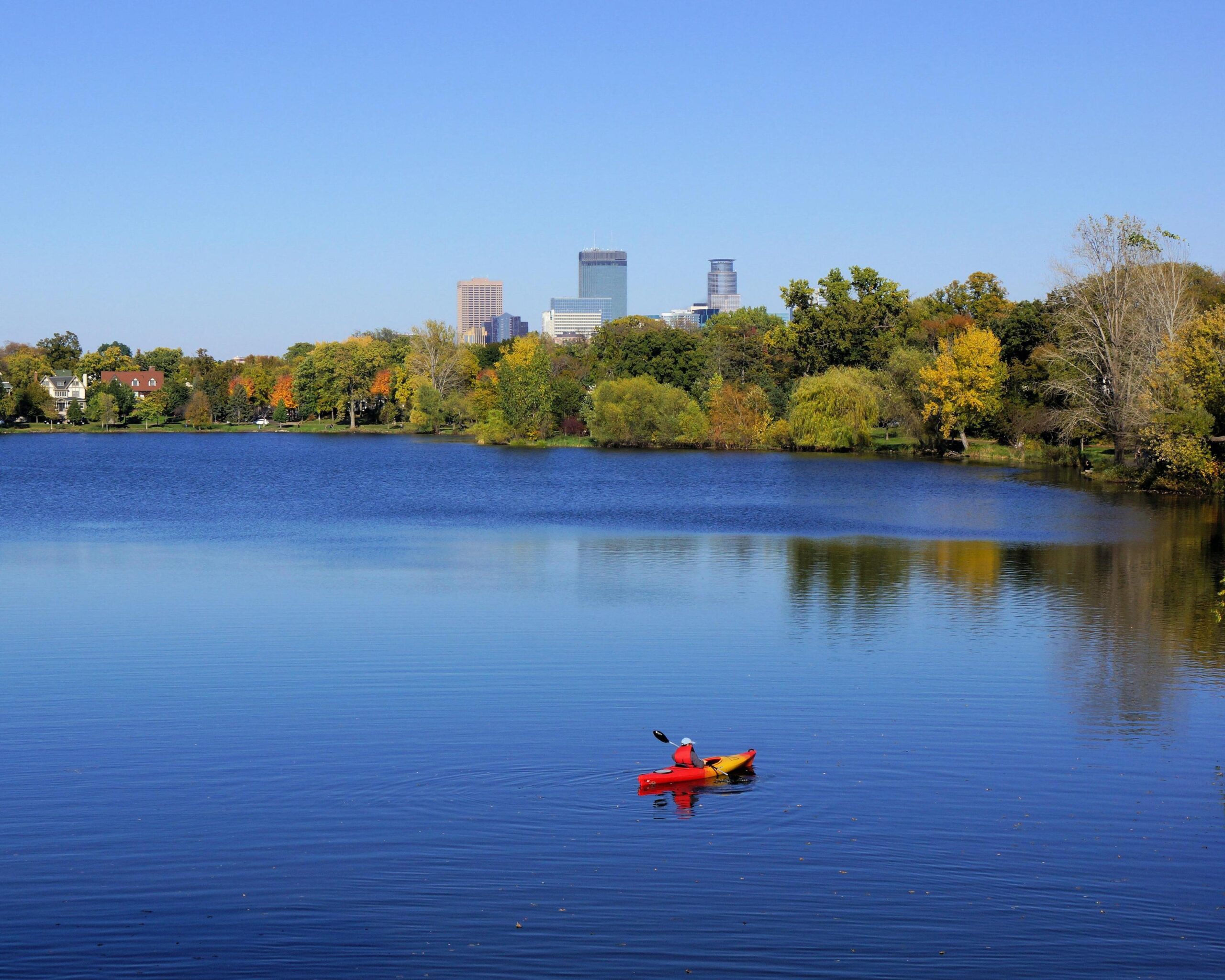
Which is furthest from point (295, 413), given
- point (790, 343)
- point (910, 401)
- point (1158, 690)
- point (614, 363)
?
point (1158, 690)

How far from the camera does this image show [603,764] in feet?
44.1

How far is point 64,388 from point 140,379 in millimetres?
9766

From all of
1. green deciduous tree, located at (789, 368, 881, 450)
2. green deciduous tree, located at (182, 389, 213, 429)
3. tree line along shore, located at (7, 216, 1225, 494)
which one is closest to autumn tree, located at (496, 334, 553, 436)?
tree line along shore, located at (7, 216, 1225, 494)

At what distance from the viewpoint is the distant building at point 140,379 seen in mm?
146625

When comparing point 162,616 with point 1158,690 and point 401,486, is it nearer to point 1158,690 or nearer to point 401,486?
point 1158,690

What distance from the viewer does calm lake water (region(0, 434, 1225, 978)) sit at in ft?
30.6

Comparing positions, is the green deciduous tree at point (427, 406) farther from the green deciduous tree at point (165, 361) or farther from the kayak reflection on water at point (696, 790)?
the kayak reflection on water at point (696, 790)

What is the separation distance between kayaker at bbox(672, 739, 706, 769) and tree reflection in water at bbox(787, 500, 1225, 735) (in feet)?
19.5

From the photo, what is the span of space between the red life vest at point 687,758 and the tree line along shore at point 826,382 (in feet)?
131

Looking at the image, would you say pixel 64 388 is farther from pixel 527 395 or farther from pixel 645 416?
pixel 645 416

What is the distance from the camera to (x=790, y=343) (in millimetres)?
95812

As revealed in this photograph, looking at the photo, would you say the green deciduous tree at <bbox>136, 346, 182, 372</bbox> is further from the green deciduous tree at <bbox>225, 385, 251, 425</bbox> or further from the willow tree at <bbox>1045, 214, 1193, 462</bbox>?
the willow tree at <bbox>1045, 214, 1193, 462</bbox>

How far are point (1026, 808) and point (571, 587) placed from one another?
590 inches

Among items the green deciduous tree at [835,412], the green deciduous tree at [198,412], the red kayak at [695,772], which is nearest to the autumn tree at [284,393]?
the green deciduous tree at [198,412]
